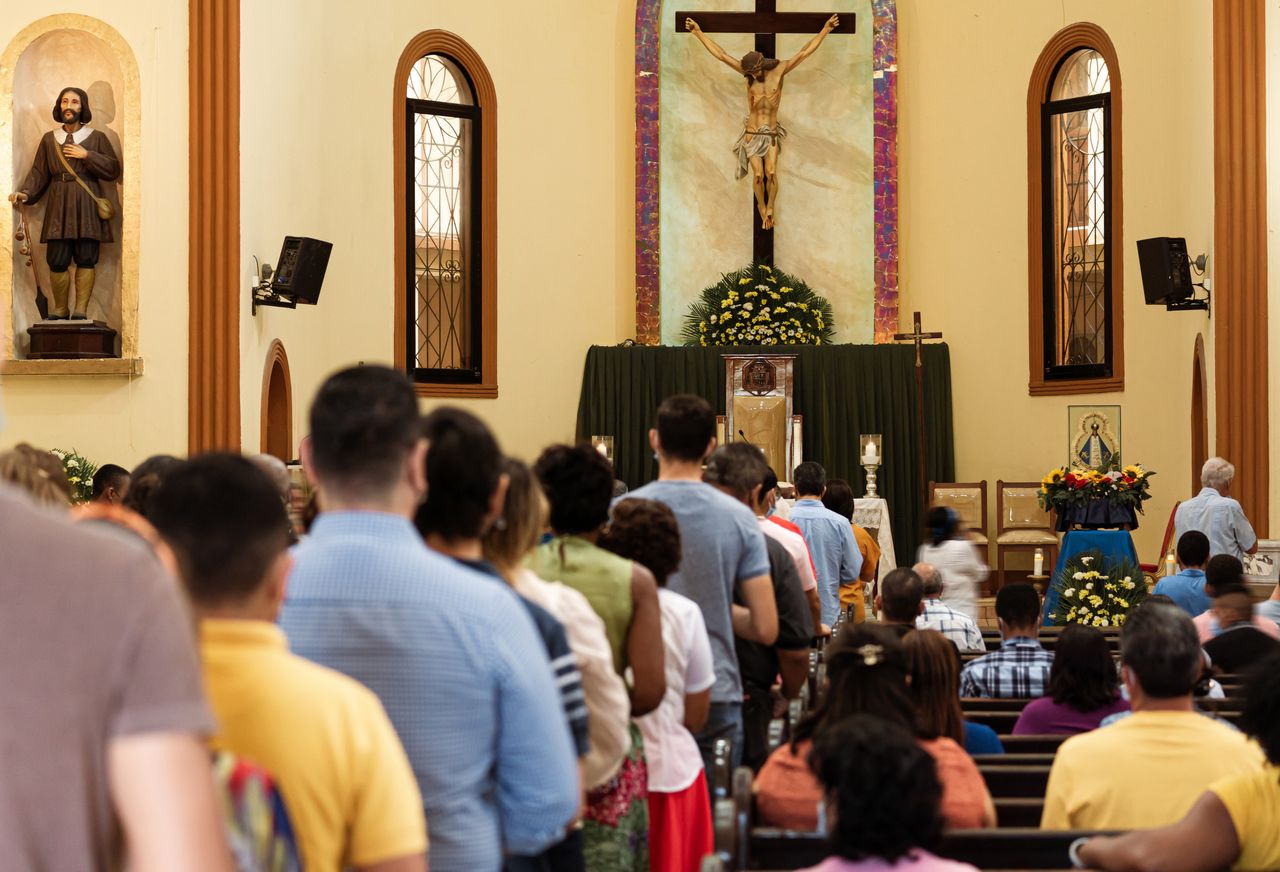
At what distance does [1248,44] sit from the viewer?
39.2 feet

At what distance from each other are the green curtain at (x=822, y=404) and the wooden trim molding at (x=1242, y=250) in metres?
3.06

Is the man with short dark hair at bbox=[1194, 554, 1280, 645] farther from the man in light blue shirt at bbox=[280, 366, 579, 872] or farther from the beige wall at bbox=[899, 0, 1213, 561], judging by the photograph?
the beige wall at bbox=[899, 0, 1213, 561]

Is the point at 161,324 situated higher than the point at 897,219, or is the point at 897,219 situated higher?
the point at 897,219

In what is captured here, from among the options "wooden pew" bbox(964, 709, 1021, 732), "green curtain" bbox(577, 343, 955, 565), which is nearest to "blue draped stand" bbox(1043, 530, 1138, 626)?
"green curtain" bbox(577, 343, 955, 565)

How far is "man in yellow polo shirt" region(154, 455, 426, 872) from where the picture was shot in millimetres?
1789

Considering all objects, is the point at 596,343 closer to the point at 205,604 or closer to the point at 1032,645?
the point at 1032,645

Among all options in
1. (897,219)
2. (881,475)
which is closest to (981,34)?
(897,219)

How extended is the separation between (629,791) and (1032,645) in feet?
8.13

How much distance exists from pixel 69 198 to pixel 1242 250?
8.50 metres

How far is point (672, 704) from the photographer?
3893 millimetres

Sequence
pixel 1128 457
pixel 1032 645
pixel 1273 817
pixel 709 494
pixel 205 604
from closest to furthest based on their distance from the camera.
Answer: pixel 205 604 → pixel 1273 817 → pixel 709 494 → pixel 1032 645 → pixel 1128 457

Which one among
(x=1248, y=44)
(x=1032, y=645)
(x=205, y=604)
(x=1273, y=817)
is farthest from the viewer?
(x=1248, y=44)

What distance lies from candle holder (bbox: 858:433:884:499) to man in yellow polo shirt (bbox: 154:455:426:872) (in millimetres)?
11858

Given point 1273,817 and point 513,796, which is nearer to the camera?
point 513,796
